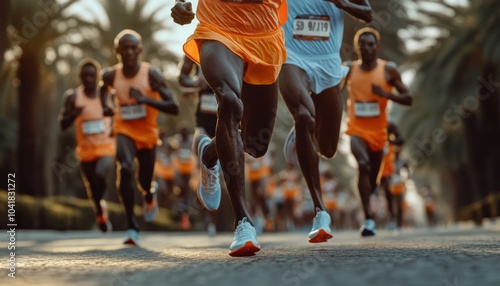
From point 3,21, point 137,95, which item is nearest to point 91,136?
point 137,95

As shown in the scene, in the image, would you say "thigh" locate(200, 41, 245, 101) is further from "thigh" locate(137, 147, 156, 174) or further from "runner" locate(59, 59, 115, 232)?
"runner" locate(59, 59, 115, 232)

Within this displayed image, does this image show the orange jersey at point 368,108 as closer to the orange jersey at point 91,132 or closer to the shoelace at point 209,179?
the orange jersey at point 91,132

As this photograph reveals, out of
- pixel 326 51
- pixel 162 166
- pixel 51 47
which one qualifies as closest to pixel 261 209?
pixel 162 166

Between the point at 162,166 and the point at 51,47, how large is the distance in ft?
13.4

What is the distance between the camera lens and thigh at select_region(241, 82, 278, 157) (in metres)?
5.71

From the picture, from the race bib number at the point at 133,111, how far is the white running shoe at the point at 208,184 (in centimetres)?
309

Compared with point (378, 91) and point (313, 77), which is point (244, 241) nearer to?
point (313, 77)

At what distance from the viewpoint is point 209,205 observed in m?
6.19

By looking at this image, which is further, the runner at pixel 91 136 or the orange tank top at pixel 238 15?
the runner at pixel 91 136

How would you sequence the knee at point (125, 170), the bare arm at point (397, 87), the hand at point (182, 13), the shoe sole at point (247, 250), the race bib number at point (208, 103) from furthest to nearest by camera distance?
1. the race bib number at point (208, 103)
2. the bare arm at point (397, 87)
3. the knee at point (125, 170)
4. the hand at point (182, 13)
5. the shoe sole at point (247, 250)

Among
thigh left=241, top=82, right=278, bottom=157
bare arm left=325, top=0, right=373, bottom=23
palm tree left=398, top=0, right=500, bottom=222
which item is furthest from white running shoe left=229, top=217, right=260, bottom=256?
palm tree left=398, top=0, right=500, bottom=222

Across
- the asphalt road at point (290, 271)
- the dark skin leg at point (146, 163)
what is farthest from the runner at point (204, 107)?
the asphalt road at point (290, 271)

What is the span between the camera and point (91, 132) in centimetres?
1152

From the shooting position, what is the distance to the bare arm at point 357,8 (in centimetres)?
683
